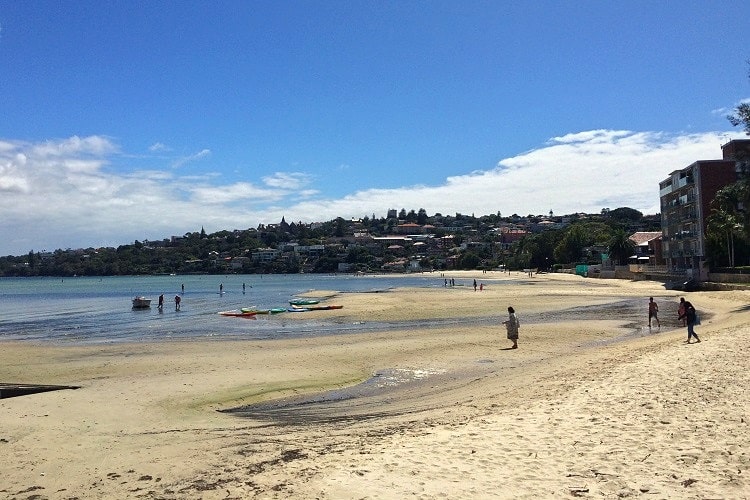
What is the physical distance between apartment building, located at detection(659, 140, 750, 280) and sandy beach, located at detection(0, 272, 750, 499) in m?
51.6

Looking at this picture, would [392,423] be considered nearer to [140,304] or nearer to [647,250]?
[140,304]

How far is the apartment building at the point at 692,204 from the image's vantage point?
67.1m

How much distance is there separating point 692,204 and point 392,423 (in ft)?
233

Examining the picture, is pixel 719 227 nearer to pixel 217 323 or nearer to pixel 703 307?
pixel 703 307

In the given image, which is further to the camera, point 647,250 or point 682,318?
point 647,250

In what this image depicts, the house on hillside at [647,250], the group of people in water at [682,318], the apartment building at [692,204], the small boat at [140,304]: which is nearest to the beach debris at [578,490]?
the group of people in water at [682,318]

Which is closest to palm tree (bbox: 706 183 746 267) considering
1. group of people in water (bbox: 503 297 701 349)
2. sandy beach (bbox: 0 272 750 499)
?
group of people in water (bbox: 503 297 701 349)

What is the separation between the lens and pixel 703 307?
37562 millimetres

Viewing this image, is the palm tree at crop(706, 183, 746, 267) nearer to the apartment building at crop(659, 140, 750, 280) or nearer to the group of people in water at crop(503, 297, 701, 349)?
the apartment building at crop(659, 140, 750, 280)

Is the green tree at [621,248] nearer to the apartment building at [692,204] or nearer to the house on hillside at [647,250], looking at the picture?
the house on hillside at [647,250]

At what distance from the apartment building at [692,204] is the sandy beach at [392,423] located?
51.6m

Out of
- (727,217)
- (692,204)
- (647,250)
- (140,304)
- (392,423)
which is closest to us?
(392,423)

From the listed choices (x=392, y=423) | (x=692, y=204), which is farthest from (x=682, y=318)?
(x=692, y=204)

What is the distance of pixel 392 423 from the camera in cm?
1114
